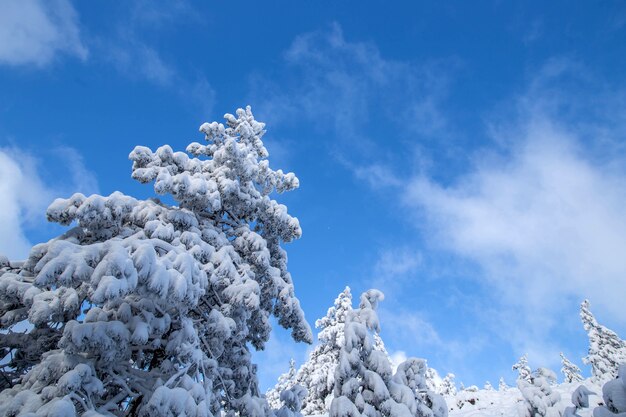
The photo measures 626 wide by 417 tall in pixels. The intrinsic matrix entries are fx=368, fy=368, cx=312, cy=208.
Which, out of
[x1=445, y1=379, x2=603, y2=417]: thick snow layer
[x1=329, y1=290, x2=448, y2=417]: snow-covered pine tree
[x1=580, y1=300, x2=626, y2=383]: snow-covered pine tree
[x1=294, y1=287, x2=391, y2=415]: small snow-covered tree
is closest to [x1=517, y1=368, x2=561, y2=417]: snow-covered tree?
[x1=329, y1=290, x2=448, y2=417]: snow-covered pine tree

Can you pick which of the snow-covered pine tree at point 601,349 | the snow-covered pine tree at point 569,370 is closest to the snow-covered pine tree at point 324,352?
the snow-covered pine tree at point 601,349

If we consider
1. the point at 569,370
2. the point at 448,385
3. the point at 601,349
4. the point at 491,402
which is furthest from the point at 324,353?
the point at 569,370

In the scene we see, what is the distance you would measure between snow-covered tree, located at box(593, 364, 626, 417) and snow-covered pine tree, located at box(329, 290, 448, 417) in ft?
15.7

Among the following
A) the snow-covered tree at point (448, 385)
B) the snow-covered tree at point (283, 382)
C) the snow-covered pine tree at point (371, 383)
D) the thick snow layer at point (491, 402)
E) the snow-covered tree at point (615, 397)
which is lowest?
the snow-covered tree at point (615, 397)

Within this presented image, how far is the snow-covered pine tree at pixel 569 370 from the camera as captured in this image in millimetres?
48031

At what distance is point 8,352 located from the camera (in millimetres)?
9742

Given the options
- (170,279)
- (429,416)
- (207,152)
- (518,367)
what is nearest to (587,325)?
(518,367)

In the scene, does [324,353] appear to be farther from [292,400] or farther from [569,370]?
[569,370]

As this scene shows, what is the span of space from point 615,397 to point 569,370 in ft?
190

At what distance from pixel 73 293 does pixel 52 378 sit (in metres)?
1.42

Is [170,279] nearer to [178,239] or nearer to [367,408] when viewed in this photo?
[178,239]

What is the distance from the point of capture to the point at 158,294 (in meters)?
6.45

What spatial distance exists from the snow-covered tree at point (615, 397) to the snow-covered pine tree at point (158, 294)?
588 centimetres

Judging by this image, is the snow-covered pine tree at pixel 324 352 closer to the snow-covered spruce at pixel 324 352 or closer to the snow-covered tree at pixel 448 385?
the snow-covered spruce at pixel 324 352
